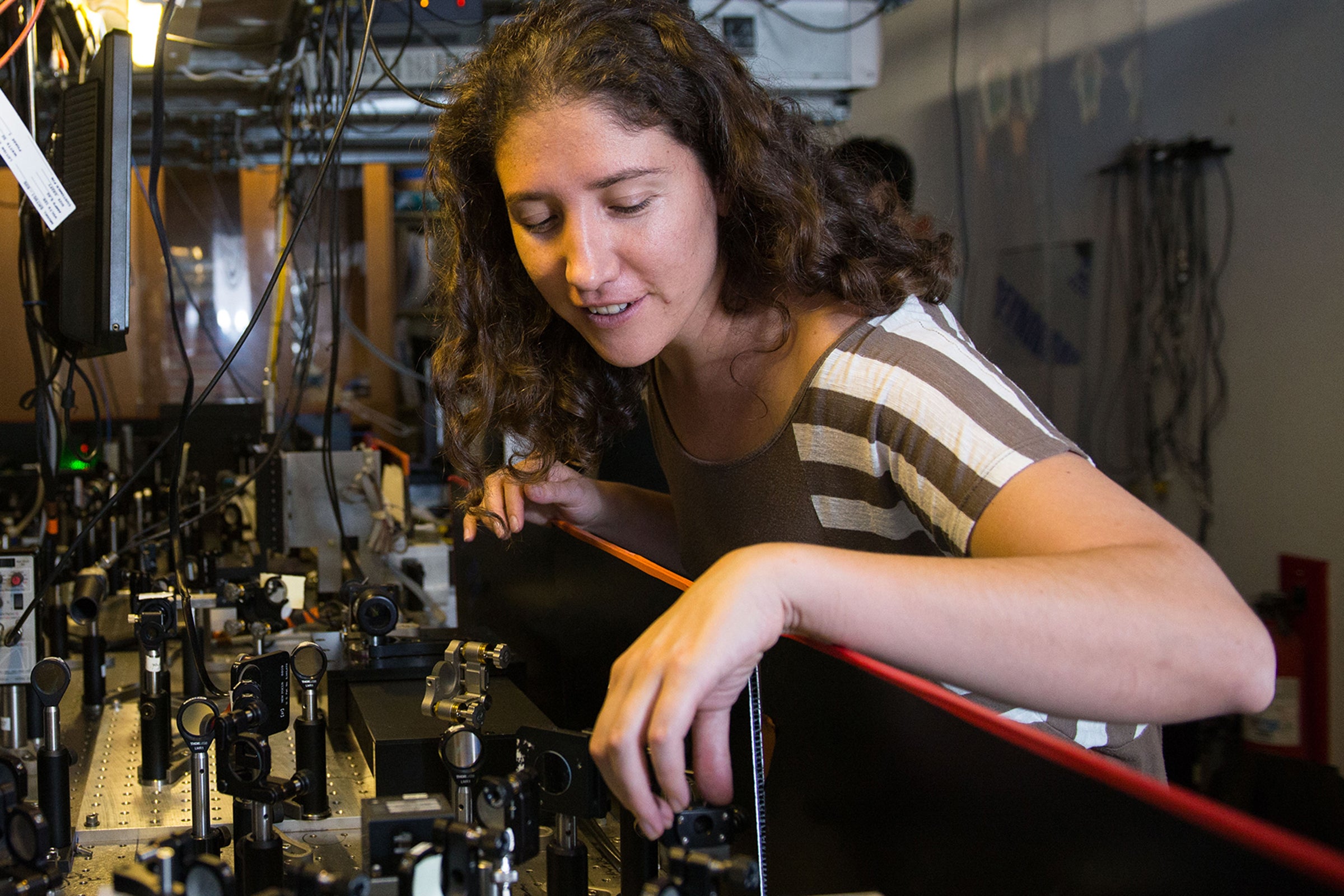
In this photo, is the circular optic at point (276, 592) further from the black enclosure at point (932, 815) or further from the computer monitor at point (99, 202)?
the black enclosure at point (932, 815)

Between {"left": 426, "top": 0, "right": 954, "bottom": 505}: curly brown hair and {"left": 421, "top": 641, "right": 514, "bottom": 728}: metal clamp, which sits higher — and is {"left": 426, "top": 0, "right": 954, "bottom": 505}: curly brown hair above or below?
above

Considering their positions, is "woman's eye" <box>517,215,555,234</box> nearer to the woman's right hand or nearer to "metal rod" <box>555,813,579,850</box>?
the woman's right hand

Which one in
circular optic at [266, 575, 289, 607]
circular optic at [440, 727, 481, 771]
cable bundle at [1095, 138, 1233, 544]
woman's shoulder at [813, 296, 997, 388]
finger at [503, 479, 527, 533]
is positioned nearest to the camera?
circular optic at [440, 727, 481, 771]

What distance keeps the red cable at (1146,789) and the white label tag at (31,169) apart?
89 centimetres

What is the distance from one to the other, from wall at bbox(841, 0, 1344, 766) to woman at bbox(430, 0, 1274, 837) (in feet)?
7.72

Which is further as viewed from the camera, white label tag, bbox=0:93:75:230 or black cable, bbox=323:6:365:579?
black cable, bbox=323:6:365:579

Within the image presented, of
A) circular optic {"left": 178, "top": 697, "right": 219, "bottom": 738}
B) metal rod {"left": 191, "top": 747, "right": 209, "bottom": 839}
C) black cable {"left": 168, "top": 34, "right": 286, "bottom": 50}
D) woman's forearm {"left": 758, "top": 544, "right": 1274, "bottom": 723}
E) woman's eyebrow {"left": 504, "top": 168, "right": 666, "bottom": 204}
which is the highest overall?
black cable {"left": 168, "top": 34, "right": 286, "bottom": 50}

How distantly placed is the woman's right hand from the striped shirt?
180 millimetres

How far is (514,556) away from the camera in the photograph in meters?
1.40

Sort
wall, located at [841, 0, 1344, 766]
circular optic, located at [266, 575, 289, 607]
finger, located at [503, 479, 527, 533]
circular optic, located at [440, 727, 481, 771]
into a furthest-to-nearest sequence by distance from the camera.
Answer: wall, located at [841, 0, 1344, 766]
circular optic, located at [266, 575, 289, 607]
finger, located at [503, 479, 527, 533]
circular optic, located at [440, 727, 481, 771]

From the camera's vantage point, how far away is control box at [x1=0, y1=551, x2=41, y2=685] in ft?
3.71

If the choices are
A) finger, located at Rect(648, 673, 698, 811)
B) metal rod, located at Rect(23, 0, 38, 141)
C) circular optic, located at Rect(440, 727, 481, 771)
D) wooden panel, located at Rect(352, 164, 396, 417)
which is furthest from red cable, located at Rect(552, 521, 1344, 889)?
wooden panel, located at Rect(352, 164, 396, 417)

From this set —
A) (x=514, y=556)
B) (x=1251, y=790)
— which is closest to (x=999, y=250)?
(x=1251, y=790)

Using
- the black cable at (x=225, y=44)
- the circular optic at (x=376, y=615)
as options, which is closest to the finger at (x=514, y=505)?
the circular optic at (x=376, y=615)
